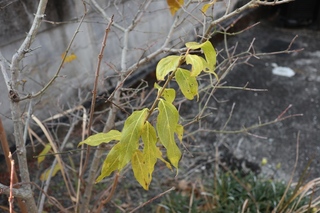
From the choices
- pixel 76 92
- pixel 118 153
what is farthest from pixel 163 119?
pixel 76 92

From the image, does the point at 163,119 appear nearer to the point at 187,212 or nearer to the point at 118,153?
the point at 118,153

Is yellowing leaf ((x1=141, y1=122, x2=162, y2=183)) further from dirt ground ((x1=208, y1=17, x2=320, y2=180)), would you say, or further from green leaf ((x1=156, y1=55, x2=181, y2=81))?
dirt ground ((x1=208, y1=17, x2=320, y2=180))

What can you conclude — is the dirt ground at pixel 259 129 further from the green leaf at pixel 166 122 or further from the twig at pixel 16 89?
the green leaf at pixel 166 122

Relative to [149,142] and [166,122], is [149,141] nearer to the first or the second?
[149,142]

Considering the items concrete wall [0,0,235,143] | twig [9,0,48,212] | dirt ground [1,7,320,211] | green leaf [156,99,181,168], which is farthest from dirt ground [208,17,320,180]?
twig [9,0,48,212]

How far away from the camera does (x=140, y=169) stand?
1.32m

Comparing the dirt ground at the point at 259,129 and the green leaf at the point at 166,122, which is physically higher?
the green leaf at the point at 166,122

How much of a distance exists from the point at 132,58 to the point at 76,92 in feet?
3.01

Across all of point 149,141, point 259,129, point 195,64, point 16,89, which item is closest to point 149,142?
point 149,141

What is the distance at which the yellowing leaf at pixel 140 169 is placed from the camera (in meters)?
1.32

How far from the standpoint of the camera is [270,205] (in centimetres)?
253

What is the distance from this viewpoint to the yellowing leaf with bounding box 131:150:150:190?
1319mm

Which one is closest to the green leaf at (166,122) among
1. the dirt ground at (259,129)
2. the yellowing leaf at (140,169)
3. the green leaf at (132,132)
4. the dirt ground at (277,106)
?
the green leaf at (132,132)

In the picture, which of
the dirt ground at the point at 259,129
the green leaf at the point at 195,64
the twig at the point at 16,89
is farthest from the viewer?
the dirt ground at the point at 259,129
